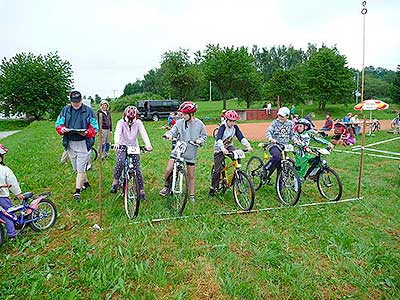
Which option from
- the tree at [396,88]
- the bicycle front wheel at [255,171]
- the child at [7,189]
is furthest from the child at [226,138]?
the tree at [396,88]

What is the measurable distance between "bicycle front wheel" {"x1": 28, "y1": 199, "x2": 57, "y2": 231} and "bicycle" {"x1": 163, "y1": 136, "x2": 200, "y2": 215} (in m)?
1.69

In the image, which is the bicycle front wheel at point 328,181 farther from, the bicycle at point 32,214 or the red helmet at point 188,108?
the bicycle at point 32,214

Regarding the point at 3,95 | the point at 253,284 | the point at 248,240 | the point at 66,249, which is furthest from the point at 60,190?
the point at 3,95

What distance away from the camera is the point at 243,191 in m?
5.62

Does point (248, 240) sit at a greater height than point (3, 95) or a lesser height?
lesser

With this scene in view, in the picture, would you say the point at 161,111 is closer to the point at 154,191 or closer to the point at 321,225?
the point at 154,191

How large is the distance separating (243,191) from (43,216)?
9.69 ft

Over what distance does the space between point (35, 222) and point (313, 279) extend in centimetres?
350

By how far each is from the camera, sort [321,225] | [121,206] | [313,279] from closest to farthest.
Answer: [313,279] → [321,225] → [121,206]

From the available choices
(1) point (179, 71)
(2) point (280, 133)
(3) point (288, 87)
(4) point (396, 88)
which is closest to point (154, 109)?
(1) point (179, 71)

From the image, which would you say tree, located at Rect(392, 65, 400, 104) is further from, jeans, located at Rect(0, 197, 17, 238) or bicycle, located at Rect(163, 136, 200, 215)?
jeans, located at Rect(0, 197, 17, 238)

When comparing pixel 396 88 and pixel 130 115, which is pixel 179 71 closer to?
pixel 396 88

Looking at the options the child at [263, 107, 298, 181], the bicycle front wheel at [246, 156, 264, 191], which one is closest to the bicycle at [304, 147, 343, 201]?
the child at [263, 107, 298, 181]

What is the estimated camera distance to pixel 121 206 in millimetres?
5590
